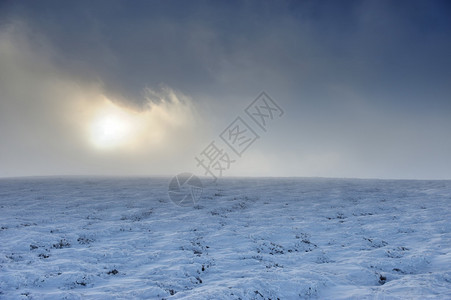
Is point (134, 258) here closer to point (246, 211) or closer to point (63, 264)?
point (63, 264)

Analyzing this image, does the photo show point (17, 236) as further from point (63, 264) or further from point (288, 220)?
point (288, 220)

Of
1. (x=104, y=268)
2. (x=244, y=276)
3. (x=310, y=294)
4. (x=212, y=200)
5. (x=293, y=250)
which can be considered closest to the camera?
(x=310, y=294)

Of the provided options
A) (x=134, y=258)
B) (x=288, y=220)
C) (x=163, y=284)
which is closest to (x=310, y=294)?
(x=163, y=284)

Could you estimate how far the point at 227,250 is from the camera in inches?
503

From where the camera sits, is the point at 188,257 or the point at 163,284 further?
the point at 188,257

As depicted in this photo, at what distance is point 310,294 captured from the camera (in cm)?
853

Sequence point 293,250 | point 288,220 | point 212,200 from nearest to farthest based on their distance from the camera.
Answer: point 293,250, point 288,220, point 212,200

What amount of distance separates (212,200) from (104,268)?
50.1 feet

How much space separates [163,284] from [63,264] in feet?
15.9

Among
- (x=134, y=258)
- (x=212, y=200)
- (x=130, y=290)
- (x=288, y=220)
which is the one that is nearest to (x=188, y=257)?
(x=134, y=258)

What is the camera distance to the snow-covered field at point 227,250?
877 cm

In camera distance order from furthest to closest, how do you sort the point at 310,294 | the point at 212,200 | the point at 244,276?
1. the point at 212,200
2. the point at 244,276
3. the point at 310,294

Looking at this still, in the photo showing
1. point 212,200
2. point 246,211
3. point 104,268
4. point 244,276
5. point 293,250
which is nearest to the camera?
point 244,276

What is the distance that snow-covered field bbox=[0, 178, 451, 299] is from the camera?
28.8 feet
